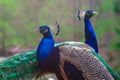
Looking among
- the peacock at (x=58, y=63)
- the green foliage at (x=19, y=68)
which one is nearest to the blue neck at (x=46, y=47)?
the peacock at (x=58, y=63)

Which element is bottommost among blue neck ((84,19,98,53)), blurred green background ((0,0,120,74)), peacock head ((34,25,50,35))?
blurred green background ((0,0,120,74))

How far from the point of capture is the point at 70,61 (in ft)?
13.2

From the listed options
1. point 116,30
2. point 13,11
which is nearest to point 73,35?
point 116,30

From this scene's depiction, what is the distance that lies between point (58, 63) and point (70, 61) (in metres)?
0.15

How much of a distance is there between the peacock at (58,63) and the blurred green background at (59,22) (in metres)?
5.54

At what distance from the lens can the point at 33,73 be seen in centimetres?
428

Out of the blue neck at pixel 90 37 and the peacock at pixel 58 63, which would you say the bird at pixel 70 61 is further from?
the blue neck at pixel 90 37

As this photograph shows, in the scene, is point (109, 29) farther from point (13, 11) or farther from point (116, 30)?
point (13, 11)

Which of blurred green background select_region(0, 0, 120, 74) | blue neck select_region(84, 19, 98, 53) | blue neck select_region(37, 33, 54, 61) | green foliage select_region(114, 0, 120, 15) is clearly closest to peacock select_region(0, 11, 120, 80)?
blue neck select_region(37, 33, 54, 61)

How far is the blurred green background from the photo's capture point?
10180 mm

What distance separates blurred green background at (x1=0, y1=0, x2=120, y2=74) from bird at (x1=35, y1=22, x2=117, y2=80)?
557 cm

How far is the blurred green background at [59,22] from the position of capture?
10.2m

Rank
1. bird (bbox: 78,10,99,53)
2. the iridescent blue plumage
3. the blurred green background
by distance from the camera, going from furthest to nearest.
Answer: the blurred green background → bird (bbox: 78,10,99,53) → the iridescent blue plumage

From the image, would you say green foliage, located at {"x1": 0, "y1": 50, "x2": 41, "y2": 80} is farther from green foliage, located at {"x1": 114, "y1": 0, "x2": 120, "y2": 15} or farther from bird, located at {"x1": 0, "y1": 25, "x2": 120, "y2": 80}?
green foliage, located at {"x1": 114, "y1": 0, "x2": 120, "y2": 15}
